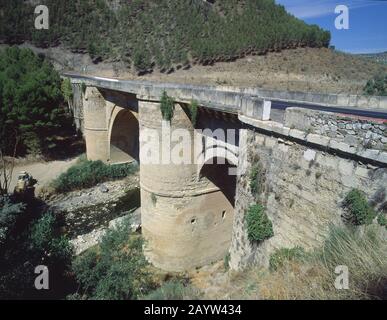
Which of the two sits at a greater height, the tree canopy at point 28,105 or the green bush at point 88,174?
the tree canopy at point 28,105

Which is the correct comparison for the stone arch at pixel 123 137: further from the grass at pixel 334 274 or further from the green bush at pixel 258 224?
the grass at pixel 334 274

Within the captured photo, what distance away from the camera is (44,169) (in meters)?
22.6

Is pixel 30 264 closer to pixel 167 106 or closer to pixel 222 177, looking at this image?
pixel 167 106

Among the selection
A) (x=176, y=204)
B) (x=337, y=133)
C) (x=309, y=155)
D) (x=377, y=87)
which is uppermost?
(x=377, y=87)

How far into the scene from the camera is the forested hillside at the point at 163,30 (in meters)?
41.4

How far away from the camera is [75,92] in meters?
25.8

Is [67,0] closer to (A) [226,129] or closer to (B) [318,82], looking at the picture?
(B) [318,82]

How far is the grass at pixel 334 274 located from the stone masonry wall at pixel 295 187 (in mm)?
509

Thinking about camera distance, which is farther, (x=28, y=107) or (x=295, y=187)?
(x=28, y=107)

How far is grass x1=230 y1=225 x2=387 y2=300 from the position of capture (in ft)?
12.4

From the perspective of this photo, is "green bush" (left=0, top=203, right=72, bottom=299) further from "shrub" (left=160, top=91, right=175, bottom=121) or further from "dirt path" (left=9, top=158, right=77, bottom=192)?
"dirt path" (left=9, top=158, right=77, bottom=192)

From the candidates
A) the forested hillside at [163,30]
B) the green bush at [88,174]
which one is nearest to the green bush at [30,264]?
the green bush at [88,174]

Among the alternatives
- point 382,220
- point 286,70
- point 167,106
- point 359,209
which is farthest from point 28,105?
point 286,70

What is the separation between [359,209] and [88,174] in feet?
62.5
